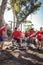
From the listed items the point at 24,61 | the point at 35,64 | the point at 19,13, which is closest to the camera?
the point at 35,64

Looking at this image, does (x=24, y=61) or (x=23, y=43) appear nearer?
(x=24, y=61)

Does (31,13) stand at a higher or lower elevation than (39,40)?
higher

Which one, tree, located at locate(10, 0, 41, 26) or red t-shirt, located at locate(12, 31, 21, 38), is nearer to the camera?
red t-shirt, located at locate(12, 31, 21, 38)

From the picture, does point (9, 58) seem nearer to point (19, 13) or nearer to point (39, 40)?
point (39, 40)

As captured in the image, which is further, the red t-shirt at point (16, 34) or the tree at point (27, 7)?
the tree at point (27, 7)

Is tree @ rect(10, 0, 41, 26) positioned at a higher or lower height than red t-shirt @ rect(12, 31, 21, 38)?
higher

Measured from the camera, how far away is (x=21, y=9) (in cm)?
2997

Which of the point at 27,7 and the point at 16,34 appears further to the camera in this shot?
the point at 27,7

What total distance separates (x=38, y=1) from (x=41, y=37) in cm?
1640

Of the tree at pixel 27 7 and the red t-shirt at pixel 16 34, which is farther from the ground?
the tree at pixel 27 7

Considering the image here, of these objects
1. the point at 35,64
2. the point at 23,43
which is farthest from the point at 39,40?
the point at 35,64

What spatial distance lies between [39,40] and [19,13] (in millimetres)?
16501

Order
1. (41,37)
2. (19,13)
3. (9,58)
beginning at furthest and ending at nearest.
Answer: (19,13), (41,37), (9,58)

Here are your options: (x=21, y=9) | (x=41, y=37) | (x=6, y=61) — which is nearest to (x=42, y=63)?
(x=6, y=61)
